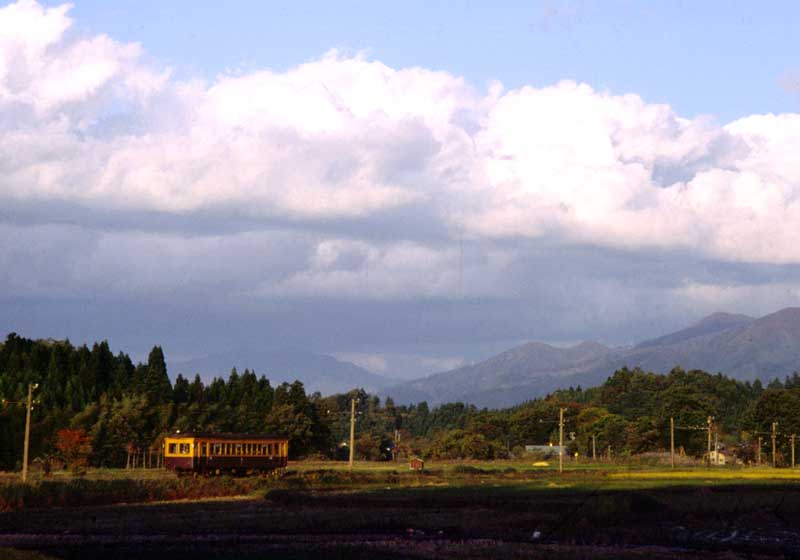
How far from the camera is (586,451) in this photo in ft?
512

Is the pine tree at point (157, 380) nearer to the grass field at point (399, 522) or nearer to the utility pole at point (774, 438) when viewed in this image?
the grass field at point (399, 522)

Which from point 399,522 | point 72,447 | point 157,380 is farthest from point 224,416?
point 399,522

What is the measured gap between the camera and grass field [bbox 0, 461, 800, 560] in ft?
96.3

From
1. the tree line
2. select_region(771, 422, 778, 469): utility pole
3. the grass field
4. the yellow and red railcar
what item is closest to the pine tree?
the tree line

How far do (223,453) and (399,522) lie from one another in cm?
3565

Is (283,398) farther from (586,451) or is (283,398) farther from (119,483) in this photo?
(119,483)

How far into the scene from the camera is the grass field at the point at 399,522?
29344mm

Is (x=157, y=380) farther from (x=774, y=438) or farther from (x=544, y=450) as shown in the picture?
(x=774, y=438)

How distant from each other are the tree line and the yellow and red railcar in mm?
15959

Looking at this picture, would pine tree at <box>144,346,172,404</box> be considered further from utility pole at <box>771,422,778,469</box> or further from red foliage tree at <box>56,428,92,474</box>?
utility pole at <box>771,422,778,469</box>

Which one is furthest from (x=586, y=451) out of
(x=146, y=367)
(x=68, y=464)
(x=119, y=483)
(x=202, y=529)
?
(x=202, y=529)

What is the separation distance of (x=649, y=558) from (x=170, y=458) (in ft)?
165

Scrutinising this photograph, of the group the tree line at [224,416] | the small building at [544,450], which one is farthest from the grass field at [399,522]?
the small building at [544,450]

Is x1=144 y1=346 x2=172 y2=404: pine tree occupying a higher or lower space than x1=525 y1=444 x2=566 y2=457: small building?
higher
